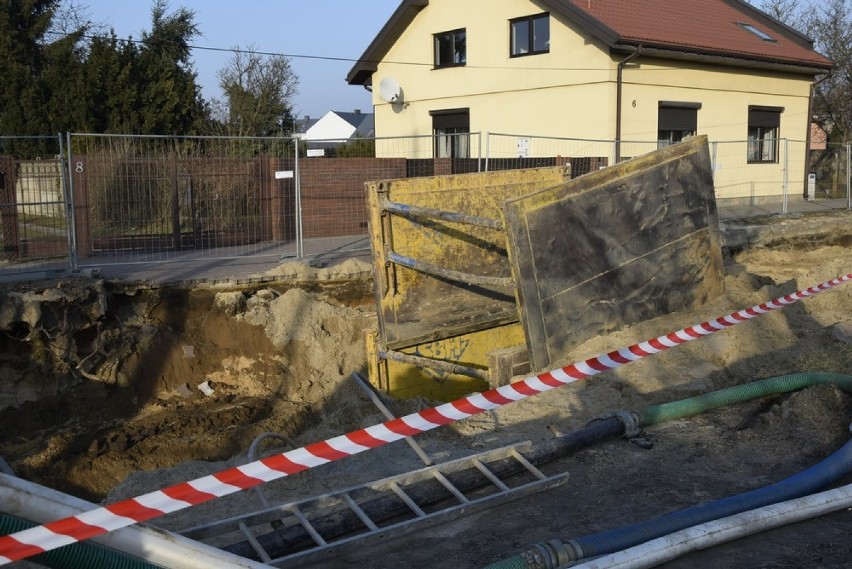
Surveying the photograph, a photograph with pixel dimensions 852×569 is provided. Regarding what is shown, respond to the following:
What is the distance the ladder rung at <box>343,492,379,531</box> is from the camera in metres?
4.75

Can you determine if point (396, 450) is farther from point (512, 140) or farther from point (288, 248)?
point (512, 140)

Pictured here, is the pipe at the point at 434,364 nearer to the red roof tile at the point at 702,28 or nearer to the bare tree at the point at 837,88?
the red roof tile at the point at 702,28

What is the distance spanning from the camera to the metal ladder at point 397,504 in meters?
→ 4.60

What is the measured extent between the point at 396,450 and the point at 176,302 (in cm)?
604

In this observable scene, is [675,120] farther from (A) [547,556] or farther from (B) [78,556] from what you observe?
(B) [78,556]

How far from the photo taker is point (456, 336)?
31.3ft

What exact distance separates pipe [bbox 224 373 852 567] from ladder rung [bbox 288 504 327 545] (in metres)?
0.05

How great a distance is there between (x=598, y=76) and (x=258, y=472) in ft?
62.9

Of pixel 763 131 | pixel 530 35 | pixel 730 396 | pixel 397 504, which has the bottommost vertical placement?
pixel 397 504

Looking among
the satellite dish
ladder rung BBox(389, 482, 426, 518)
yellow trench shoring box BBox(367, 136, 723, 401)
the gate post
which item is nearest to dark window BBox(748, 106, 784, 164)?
the satellite dish

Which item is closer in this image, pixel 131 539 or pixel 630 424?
pixel 131 539

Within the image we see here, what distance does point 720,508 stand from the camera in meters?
4.55

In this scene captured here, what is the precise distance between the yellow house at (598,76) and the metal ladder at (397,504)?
1482 centimetres

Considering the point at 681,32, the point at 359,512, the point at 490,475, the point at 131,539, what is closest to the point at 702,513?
the point at 490,475
